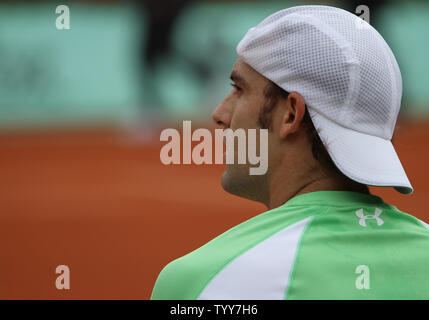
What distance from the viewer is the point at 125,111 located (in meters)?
11.6

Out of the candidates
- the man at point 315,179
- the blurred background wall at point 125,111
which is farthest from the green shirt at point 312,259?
the blurred background wall at point 125,111

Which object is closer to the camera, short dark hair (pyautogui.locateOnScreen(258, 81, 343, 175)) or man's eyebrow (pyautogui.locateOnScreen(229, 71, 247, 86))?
short dark hair (pyautogui.locateOnScreen(258, 81, 343, 175))

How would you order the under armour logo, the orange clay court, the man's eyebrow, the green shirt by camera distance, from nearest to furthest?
the green shirt < the under armour logo < the man's eyebrow < the orange clay court

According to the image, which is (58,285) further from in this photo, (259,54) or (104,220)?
(259,54)

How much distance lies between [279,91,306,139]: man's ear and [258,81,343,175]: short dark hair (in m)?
0.02

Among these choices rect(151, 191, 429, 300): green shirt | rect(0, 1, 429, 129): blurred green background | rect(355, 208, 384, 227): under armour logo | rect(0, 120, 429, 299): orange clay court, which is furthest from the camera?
rect(0, 1, 429, 129): blurred green background

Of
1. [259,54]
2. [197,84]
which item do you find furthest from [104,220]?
[197,84]

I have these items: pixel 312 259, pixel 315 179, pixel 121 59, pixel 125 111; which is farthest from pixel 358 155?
pixel 125 111

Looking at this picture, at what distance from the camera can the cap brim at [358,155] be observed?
1498 millimetres

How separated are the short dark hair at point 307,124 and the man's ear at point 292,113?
0.02 m

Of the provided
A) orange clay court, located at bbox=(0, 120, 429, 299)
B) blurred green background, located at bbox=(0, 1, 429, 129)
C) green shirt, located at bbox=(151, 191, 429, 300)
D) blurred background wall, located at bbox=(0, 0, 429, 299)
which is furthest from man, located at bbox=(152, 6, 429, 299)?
blurred green background, located at bbox=(0, 1, 429, 129)

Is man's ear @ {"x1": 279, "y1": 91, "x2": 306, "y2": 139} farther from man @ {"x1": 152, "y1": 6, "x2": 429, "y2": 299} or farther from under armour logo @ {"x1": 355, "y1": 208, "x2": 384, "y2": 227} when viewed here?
under armour logo @ {"x1": 355, "y1": 208, "x2": 384, "y2": 227}

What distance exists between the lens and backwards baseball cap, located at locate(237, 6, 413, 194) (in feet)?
4.96

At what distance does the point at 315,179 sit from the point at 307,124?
125 millimetres
